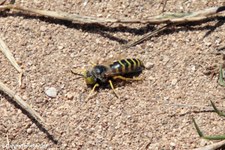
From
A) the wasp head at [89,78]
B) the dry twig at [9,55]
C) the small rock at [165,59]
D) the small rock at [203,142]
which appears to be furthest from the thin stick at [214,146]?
the dry twig at [9,55]

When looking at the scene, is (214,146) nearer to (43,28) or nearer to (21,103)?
(21,103)

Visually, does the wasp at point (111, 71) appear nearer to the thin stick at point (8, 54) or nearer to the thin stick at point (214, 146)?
the thin stick at point (8, 54)

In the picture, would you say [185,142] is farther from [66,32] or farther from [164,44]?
[66,32]

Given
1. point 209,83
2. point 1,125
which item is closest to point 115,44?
point 209,83

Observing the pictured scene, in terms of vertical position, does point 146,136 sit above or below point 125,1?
below

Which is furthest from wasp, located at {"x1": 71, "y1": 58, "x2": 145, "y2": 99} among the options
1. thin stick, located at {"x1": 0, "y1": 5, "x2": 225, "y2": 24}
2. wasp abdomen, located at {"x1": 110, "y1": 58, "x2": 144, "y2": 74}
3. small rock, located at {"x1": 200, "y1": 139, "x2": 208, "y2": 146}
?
small rock, located at {"x1": 200, "y1": 139, "x2": 208, "y2": 146}
